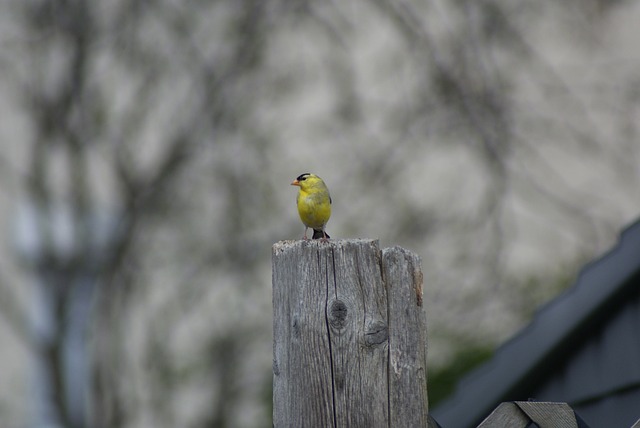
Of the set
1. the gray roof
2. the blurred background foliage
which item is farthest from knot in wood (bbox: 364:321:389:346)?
the blurred background foliage

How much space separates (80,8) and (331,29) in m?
2.45

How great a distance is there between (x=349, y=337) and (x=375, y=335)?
57mm

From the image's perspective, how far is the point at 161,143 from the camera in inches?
379

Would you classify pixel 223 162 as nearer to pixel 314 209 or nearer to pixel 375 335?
pixel 314 209

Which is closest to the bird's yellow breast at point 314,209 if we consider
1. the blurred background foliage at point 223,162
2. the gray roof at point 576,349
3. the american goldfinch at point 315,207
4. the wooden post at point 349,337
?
the american goldfinch at point 315,207

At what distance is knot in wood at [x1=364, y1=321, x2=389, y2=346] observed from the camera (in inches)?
83.7

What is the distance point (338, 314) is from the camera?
2.14 meters

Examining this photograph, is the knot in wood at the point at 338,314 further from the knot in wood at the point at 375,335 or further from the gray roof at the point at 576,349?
the gray roof at the point at 576,349

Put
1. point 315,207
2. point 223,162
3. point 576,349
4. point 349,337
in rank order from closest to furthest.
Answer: point 349,337, point 576,349, point 315,207, point 223,162

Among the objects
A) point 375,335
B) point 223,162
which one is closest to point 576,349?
point 375,335

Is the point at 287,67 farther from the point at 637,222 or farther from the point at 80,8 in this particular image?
the point at 637,222

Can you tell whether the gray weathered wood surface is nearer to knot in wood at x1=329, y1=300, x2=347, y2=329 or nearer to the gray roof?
knot in wood at x1=329, y1=300, x2=347, y2=329

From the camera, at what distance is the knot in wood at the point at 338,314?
84.0 inches

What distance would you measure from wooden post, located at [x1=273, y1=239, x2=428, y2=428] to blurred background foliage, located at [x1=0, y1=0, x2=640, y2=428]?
6890 mm
